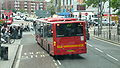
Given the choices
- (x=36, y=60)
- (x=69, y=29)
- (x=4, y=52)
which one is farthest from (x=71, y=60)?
(x=4, y=52)

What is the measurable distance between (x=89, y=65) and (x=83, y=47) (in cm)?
334

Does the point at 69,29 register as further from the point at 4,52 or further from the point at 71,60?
the point at 4,52

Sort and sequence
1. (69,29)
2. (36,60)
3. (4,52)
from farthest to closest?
(36,60) → (69,29) → (4,52)

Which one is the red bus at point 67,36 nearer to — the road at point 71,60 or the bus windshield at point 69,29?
the bus windshield at point 69,29

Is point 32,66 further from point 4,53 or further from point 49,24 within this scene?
point 49,24

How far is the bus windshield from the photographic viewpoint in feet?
72.0

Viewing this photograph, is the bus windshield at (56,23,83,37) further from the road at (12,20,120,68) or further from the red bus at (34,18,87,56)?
the road at (12,20,120,68)

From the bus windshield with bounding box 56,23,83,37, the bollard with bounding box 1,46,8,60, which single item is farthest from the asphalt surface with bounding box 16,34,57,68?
the bus windshield with bounding box 56,23,83,37

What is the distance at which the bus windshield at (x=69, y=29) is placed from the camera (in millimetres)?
21953

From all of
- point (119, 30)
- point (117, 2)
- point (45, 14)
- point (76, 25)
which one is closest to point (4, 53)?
point (76, 25)

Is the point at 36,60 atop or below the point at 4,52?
below

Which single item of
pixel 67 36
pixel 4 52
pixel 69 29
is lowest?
pixel 4 52

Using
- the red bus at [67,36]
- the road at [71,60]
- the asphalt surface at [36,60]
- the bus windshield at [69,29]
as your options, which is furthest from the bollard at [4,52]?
the bus windshield at [69,29]

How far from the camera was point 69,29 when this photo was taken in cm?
2206
